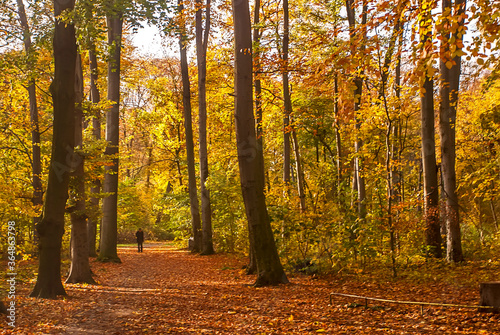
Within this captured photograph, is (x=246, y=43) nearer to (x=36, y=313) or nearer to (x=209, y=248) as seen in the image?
(x=36, y=313)

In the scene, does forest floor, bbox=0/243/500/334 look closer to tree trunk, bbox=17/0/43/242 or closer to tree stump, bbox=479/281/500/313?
tree stump, bbox=479/281/500/313

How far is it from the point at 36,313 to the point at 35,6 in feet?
21.8

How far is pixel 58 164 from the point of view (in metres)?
7.81

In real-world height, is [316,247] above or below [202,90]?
below

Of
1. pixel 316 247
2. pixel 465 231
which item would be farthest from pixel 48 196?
pixel 465 231

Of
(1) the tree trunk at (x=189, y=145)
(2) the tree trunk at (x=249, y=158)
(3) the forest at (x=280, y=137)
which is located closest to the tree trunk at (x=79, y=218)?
(3) the forest at (x=280, y=137)

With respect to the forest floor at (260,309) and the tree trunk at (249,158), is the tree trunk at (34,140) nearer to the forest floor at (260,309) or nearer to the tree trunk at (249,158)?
the forest floor at (260,309)

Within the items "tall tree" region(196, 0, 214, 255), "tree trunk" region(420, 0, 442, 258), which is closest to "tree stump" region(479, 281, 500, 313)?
"tree trunk" region(420, 0, 442, 258)

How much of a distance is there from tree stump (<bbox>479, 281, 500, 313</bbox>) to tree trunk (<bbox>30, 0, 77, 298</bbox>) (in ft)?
24.0

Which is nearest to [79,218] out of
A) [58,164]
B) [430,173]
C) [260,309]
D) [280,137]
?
[58,164]

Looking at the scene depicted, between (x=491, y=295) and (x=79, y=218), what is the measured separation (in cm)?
867

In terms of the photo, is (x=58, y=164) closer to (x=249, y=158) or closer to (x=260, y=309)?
(x=249, y=158)

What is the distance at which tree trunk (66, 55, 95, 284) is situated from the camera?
9.41 meters

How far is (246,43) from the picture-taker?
891 cm
